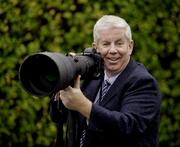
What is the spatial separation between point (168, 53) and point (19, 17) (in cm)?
140

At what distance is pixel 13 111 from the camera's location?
19.7 ft

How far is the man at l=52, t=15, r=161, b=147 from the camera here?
313cm

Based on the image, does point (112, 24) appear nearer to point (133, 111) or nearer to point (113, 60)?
point (113, 60)

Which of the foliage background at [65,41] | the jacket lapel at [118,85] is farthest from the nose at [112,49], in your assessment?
the foliage background at [65,41]

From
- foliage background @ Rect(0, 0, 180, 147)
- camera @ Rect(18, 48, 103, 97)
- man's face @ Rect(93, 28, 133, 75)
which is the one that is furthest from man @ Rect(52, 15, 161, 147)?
foliage background @ Rect(0, 0, 180, 147)

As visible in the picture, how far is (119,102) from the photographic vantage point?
333 centimetres

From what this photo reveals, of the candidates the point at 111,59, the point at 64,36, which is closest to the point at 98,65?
the point at 111,59

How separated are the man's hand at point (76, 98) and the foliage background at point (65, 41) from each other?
2664mm

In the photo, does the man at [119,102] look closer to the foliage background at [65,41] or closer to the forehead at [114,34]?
the forehead at [114,34]

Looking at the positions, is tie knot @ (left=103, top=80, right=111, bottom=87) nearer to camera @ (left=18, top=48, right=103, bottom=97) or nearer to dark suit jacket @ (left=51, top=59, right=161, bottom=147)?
dark suit jacket @ (left=51, top=59, right=161, bottom=147)

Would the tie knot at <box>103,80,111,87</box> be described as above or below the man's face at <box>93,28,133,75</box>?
below

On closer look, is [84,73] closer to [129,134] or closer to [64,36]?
[129,134]


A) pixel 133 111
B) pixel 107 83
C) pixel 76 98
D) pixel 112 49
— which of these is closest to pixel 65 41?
pixel 107 83

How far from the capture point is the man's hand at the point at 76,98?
9.86ft
